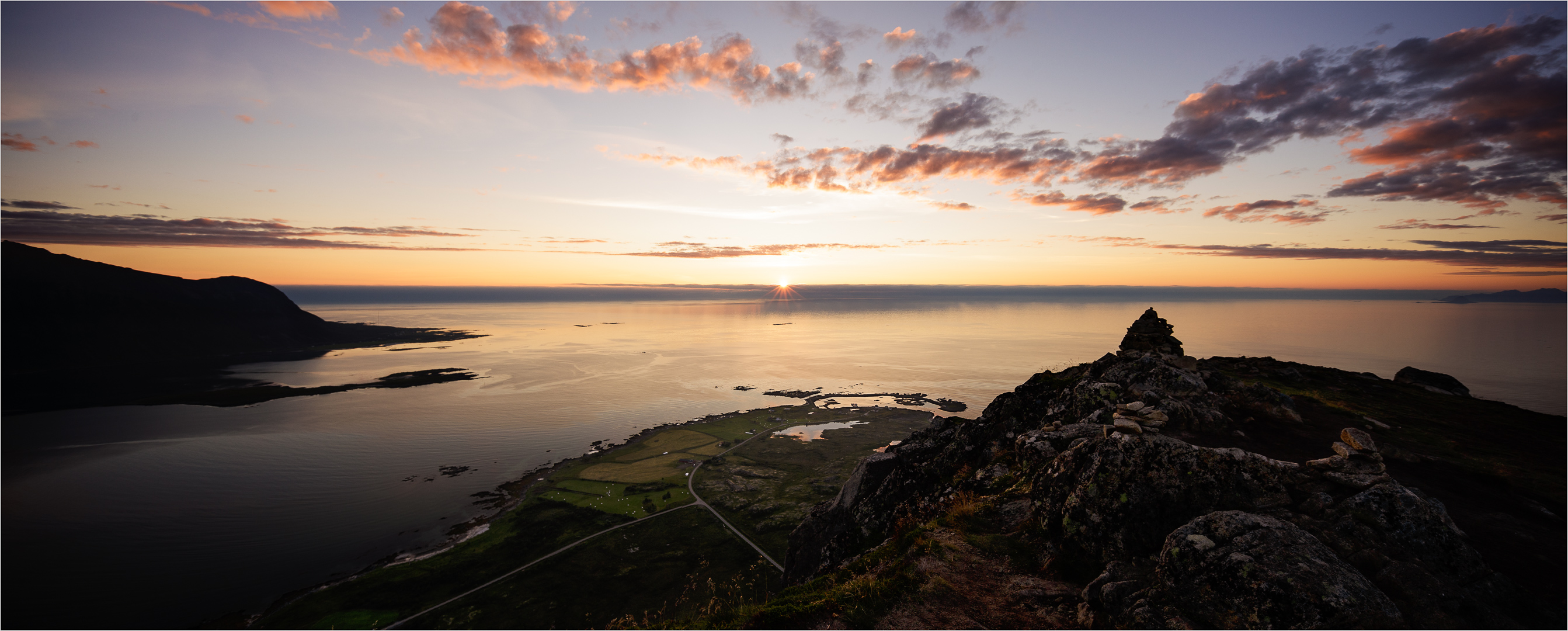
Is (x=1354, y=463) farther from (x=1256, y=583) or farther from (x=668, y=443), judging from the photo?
(x=668, y=443)

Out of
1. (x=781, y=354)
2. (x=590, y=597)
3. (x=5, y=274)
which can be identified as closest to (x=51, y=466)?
(x=590, y=597)

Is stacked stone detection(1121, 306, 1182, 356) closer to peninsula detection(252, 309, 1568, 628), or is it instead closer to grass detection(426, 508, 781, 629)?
peninsula detection(252, 309, 1568, 628)

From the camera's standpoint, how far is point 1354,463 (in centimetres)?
1157

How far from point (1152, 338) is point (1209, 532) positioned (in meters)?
22.4

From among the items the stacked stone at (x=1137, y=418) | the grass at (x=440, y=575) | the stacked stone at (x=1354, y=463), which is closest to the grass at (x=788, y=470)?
the grass at (x=440, y=575)

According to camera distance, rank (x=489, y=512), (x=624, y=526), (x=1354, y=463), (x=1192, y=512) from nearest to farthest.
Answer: (x=1192, y=512) < (x=1354, y=463) < (x=624, y=526) < (x=489, y=512)

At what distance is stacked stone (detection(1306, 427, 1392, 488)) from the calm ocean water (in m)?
68.9

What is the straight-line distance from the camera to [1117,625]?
8.80 m

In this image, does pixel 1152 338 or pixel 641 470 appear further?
pixel 641 470

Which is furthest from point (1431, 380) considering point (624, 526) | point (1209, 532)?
point (624, 526)

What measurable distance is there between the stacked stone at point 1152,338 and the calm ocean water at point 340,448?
221 ft

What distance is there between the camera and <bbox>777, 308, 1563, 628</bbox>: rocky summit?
7.86 meters

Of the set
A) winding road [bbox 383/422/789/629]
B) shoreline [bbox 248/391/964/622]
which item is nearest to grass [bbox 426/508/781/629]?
winding road [bbox 383/422/789/629]

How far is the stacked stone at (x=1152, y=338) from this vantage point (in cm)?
2638
